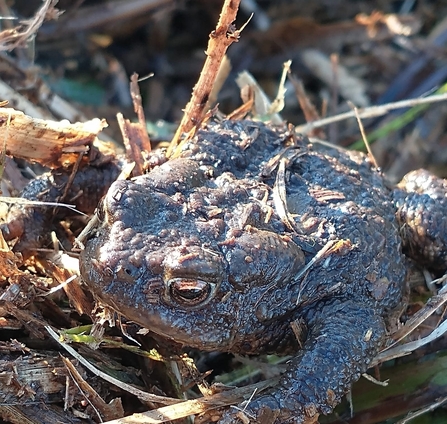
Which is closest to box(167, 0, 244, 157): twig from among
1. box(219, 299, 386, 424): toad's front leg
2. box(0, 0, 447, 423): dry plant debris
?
box(0, 0, 447, 423): dry plant debris

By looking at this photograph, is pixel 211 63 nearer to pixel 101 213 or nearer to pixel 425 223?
pixel 101 213

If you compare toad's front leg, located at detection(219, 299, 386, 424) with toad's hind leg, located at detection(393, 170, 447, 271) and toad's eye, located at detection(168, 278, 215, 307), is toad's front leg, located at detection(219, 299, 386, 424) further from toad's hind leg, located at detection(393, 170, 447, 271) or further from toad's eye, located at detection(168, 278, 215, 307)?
toad's hind leg, located at detection(393, 170, 447, 271)

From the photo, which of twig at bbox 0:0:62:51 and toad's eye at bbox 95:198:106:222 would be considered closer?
toad's eye at bbox 95:198:106:222

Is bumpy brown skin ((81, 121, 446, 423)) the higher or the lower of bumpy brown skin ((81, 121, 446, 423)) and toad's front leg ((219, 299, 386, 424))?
the higher

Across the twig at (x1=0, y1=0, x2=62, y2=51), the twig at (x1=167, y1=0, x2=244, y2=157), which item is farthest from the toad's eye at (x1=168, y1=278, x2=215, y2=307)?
the twig at (x1=0, y1=0, x2=62, y2=51)

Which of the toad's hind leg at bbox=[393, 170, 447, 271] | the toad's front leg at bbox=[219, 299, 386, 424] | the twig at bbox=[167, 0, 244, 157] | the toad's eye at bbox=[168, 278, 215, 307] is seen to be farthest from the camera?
the toad's hind leg at bbox=[393, 170, 447, 271]

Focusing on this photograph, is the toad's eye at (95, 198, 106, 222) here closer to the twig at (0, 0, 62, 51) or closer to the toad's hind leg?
the twig at (0, 0, 62, 51)

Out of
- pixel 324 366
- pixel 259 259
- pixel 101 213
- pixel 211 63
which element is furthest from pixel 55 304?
pixel 211 63

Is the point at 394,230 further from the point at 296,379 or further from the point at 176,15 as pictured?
the point at 176,15

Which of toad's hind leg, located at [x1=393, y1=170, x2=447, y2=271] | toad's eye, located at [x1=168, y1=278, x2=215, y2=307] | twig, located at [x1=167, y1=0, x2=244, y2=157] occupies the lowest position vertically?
toad's hind leg, located at [x1=393, y1=170, x2=447, y2=271]

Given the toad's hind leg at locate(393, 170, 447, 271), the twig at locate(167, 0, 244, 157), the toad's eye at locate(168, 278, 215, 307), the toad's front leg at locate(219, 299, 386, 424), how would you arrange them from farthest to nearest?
the toad's hind leg at locate(393, 170, 447, 271) → the twig at locate(167, 0, 244, 157) → the toad's front leg at locate(219, 299, 386, 424) → the toad's eye at locate(168, 278, 215, 307)
